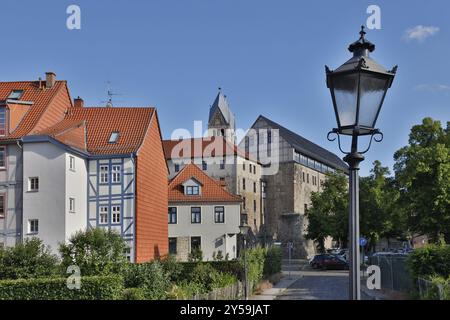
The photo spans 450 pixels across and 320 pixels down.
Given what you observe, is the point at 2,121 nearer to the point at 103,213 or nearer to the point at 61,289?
the point at 103,213

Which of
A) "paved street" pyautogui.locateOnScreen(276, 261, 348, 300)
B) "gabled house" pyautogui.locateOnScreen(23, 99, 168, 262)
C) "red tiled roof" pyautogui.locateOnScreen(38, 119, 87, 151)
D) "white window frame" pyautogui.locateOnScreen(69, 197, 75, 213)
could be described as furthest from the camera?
"red tiled roof" pyautogui.locateOnScreen(38, 119, 87, 151)

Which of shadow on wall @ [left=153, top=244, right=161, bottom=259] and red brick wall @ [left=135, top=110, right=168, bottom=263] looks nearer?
red brick wall @ [left=135, top=110, right=168, bottom=263]

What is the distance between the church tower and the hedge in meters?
67.6

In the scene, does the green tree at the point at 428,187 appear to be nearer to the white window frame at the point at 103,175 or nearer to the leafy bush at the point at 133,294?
the white window frame at the point at 103,175

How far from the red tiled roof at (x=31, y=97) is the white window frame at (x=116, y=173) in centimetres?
531

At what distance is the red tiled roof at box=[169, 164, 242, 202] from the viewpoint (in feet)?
179

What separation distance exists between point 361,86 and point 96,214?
33.8 m

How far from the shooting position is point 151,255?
132 ft

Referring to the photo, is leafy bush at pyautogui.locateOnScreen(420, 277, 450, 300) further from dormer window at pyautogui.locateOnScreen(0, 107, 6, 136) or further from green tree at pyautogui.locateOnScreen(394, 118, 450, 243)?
dormer window at pyautogui.locateOnScreen(0, 107, 6, 136)

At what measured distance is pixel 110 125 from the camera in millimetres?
40844

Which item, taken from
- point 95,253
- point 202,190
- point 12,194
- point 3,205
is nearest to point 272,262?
point 202,190

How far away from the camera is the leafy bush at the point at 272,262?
3806cm

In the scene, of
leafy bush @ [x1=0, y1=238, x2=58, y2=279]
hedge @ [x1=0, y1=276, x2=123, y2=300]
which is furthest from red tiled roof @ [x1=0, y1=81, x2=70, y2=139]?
hedge @ [x1=0, y1=276, x2=123, y2=300]

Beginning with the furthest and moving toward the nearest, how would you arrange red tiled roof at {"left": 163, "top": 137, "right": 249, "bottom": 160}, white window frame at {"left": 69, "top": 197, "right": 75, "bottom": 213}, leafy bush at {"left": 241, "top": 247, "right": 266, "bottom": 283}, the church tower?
the church tower → red tiled roof at {"left": 163, "top": 137, "right": 249, "bottom": 160} → white window frame at {"left": 69, "top": 197, "right": 75, "bottom": 213} → leafy bush at {"left": 241, "top": 247, "right": 266, "bottom": 283}
